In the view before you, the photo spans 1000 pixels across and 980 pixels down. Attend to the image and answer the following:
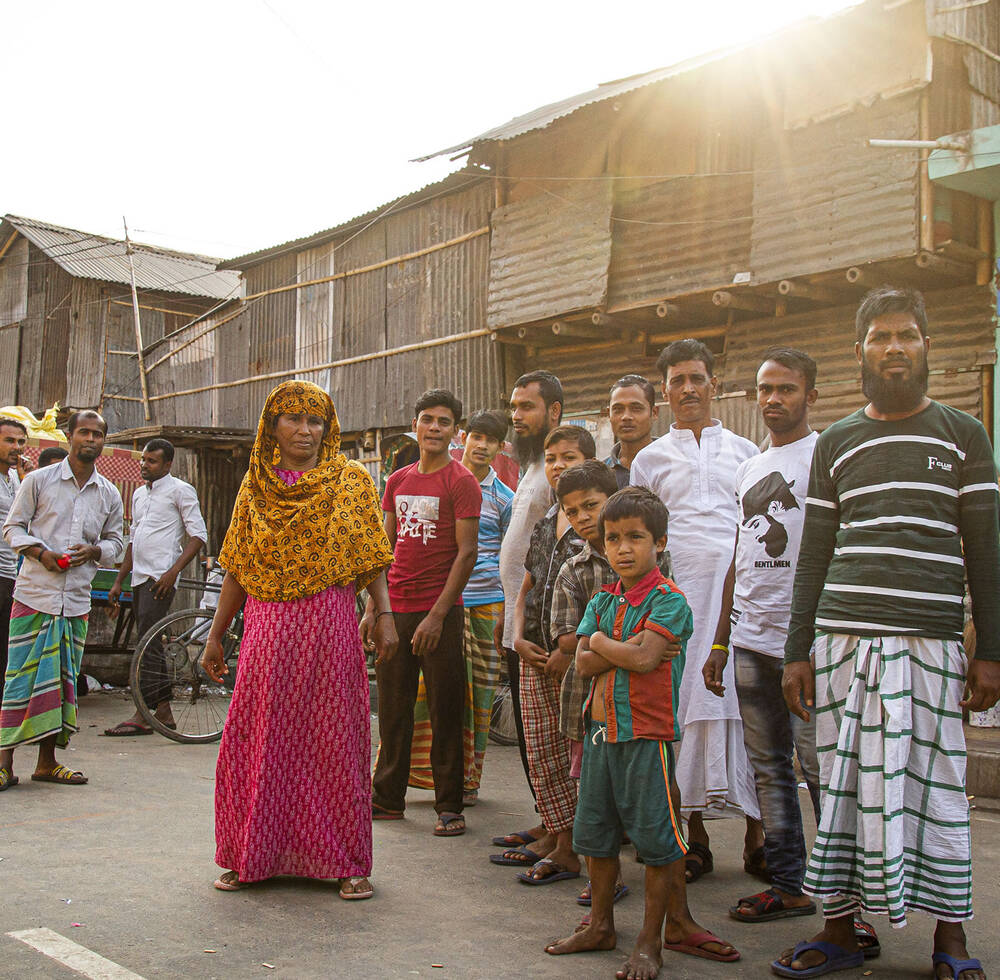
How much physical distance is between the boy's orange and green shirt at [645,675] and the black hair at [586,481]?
0.56 m

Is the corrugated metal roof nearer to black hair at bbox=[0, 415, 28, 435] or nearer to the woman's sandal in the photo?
black hair at bbox=[0, 415, 28, 435]

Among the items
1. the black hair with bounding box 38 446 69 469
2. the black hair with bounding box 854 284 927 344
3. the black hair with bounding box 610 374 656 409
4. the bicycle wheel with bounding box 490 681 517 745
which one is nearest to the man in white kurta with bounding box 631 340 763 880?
the black hair with bounding box 610 374 656 409

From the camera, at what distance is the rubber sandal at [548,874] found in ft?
12.4

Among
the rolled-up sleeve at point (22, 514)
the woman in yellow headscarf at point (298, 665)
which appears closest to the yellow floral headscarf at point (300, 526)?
the woman in yellow headscarf at point (298, 665)

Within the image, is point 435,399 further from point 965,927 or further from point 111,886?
point 965,927

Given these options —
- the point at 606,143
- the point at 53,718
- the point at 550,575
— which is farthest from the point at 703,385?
the point at 606,143

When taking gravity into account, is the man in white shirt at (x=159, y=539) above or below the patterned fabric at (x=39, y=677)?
above

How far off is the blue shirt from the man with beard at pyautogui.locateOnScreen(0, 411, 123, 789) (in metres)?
2.16

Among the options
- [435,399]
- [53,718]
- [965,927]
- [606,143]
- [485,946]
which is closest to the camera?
[485,946]

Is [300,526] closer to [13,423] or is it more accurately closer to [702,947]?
[702,947]

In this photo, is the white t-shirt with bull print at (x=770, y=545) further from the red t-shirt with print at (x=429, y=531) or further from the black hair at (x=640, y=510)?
the red t-shirt with print at (x=429, y=531)

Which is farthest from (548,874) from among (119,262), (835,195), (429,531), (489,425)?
(119,262)

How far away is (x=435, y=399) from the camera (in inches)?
191

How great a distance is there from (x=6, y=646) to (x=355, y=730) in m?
3.28
